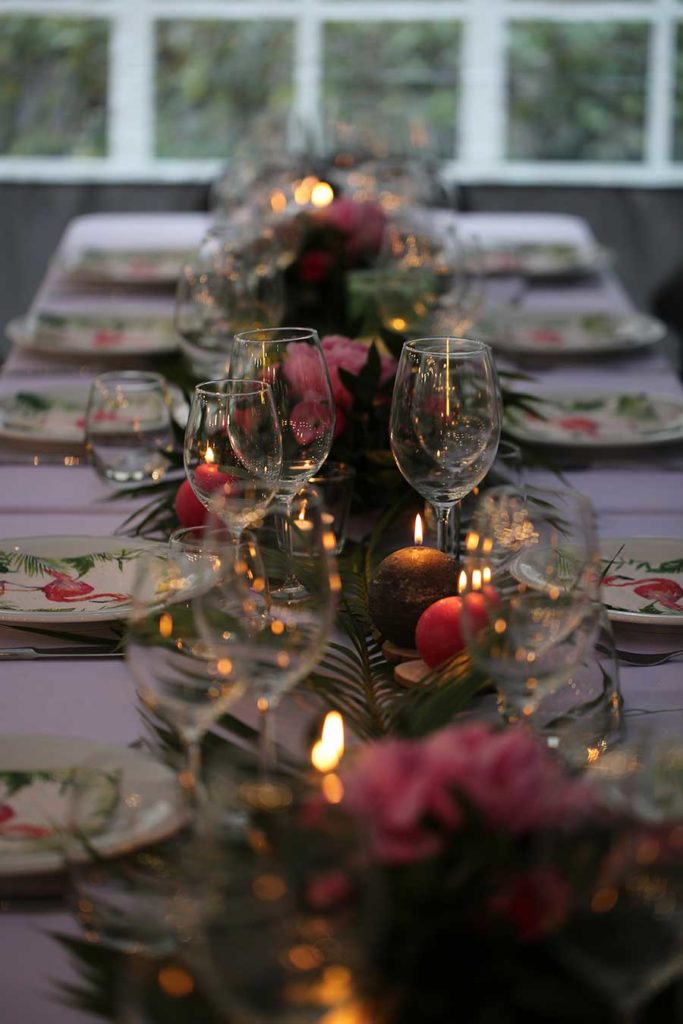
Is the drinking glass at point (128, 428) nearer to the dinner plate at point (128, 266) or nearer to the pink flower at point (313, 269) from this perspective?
the pink flower at point (313, 269)

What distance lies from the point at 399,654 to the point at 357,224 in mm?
1508

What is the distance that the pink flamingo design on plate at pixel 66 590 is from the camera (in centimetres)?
119

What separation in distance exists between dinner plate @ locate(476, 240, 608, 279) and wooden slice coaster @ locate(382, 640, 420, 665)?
1.95 metres

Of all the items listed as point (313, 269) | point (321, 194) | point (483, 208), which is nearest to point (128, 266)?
point (321, 194)

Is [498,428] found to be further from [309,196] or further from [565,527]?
[309,196]

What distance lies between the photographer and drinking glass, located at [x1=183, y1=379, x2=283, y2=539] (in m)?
1.14

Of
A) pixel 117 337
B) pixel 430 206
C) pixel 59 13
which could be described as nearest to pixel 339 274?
pixel 117 337

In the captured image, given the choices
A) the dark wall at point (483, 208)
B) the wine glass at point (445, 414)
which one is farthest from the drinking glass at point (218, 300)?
the dark wall at point (483, 208)

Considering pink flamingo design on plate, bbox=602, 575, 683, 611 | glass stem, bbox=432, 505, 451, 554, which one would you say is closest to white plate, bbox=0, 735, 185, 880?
glass stem, bbox=432, 505, 451, 554

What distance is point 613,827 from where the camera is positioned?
540 mm

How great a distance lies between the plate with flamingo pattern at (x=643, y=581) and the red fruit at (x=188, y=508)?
0.38 meters

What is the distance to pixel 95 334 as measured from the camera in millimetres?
2336

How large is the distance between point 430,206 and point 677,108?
2.54 metres

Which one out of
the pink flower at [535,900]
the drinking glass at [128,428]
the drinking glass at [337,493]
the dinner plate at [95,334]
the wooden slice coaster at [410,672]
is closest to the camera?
the pink flower at [535,900]
